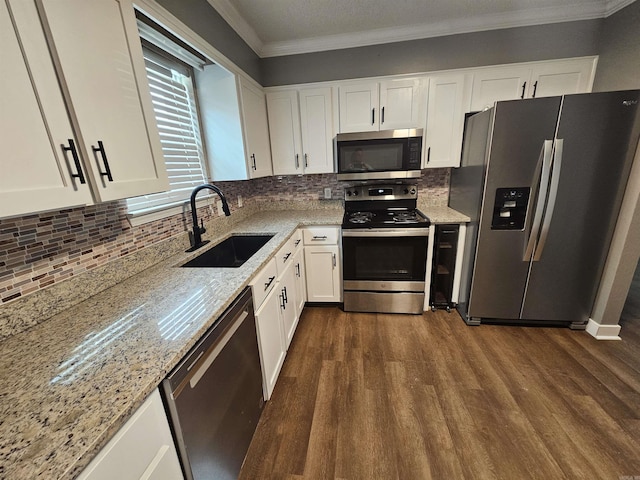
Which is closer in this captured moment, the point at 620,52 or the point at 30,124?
the point at 30,124

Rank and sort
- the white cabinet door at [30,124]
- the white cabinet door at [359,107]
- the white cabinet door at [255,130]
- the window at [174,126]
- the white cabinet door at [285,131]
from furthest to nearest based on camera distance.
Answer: the white cabinet door at [285,131], the white cabinet door at [359,107], the white cabinet door at [255,130], the window at [174,126], the white cabinet door at [30,124]

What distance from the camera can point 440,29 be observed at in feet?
7.41

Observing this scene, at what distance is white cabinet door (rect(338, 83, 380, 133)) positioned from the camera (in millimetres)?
2393

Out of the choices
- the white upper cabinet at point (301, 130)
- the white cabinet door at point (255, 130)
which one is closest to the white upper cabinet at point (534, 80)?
the white upper cabinet at point (301, 130)

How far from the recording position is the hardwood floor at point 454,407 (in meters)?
1.23

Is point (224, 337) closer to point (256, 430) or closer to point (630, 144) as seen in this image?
point (256, 430)

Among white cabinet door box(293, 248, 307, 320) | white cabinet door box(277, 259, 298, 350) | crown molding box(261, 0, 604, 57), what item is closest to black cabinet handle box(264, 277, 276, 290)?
white cabinet door box(277, 259, 298, 350)

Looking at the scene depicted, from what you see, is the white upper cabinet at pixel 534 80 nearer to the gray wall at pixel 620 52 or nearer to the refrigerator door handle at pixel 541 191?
the gray wall at pixel 620 52

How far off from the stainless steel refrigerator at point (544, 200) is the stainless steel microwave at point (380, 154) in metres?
0.49

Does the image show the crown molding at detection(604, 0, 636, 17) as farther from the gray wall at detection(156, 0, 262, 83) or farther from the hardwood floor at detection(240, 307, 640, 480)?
the gray wall at detection(156, 0, 262, 83)

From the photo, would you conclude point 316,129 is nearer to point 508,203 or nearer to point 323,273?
point 323,273

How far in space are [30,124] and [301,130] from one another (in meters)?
2.10

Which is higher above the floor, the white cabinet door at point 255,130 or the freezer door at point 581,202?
the white cabinet door at point 255,130

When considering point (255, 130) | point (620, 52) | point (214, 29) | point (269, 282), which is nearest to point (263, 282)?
point (269, 282)
